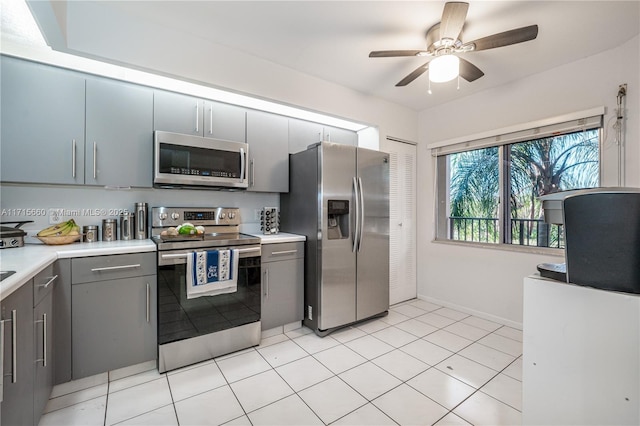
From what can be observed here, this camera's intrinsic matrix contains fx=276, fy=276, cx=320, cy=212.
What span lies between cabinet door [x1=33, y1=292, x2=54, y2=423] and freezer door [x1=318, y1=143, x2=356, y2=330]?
1828 millimetres

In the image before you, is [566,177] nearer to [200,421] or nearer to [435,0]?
[435,0]

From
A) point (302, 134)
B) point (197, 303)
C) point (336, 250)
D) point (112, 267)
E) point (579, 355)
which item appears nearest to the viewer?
point (579, 355)

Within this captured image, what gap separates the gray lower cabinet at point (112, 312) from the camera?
5.66 ft

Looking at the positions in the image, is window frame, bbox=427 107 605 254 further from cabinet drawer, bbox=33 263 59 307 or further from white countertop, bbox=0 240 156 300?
cabinet drawer, bbox=33 263 59 307

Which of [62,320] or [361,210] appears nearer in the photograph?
[62,320]

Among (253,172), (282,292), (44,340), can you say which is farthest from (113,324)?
(253,172)

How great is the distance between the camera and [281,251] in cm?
258

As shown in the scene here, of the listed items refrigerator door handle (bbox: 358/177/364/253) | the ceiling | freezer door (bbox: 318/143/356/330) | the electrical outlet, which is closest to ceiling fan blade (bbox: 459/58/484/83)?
the ceiling

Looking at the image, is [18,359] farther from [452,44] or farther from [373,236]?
[452,44]

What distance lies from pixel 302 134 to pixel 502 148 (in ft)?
7.15

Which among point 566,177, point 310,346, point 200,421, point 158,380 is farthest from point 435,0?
point 158,380

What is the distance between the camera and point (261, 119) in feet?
9.10

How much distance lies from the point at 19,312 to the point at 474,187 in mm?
3855

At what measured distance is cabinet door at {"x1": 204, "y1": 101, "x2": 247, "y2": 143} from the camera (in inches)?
98.3
